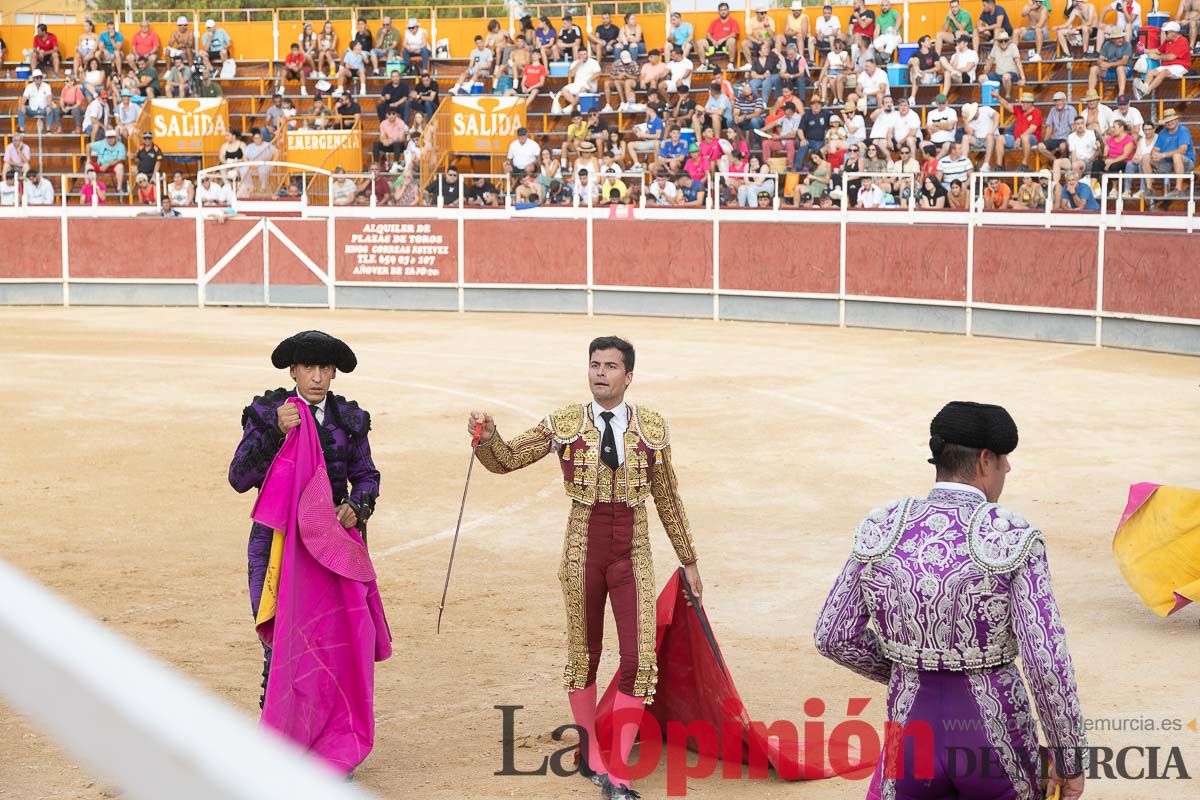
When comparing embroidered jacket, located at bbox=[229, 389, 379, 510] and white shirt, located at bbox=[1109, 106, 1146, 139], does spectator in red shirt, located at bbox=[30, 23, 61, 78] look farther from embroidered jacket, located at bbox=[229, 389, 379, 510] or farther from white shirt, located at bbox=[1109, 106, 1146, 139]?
embroidered jacket, located at bbox=[229, 389, 379, 510]

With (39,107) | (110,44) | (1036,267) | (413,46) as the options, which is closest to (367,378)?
(1036,267)

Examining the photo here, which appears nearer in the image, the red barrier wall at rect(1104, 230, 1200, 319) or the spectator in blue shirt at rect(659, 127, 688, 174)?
the red barrier wall at rect(1104, 230, 1200, 319)

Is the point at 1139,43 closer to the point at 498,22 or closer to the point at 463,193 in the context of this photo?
the point at 463,193

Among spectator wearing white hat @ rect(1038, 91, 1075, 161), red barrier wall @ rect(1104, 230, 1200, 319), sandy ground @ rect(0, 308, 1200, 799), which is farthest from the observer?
spectator wearing white hat @ rect(1038, 91, 1075, 161)

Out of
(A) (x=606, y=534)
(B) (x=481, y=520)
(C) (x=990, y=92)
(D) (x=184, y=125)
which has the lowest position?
(B) (x=481, y=520)

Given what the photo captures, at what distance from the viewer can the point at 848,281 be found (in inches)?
748

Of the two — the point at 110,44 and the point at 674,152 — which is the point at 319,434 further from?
the point at 110,44

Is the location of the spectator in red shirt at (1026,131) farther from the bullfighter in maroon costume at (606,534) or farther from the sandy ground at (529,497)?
the bullfighter in maroon costume at (606,534)

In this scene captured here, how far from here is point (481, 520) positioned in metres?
8.67

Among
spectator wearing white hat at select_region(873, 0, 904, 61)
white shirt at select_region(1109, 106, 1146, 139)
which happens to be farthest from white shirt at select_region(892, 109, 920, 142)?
spectator wearing white hat at select_region(873, 0, 904, 61)

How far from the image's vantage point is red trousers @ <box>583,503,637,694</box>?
182 inches

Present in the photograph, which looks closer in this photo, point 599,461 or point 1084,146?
point 599,461

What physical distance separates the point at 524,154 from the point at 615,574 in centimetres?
1865

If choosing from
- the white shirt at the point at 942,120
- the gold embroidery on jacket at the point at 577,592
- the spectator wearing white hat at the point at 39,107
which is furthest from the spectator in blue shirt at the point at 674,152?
the gold embroidery on jacket at the point at 577,592
